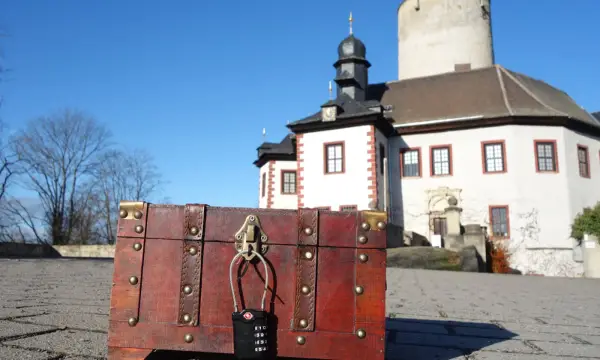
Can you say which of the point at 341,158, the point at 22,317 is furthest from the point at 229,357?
the point at 341,158

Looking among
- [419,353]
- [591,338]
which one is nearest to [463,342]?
[419,353]

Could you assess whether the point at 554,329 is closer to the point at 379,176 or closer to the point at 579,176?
the point at 379,176

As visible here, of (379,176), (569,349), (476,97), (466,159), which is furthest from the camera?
(476,97)

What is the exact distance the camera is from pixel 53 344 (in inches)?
106

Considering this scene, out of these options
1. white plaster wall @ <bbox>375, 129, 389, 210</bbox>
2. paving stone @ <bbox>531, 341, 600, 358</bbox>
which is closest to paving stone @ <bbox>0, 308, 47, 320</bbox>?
paving stone @ <bbox>531, 341, 600, 358</bbox>

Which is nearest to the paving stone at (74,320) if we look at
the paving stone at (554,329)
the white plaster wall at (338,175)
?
the paving stone at (554,329)

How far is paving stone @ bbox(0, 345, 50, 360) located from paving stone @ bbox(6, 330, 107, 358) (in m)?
0.09

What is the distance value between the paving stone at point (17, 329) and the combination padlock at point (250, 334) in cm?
147

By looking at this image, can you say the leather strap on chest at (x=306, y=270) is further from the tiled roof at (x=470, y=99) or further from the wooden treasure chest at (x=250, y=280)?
the tiled roof at (x=470, y=99)

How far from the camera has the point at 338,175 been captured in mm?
22594

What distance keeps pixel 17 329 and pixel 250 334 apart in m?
1.72

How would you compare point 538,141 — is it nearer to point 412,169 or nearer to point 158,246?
point 412,169

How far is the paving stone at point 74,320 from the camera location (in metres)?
3.35

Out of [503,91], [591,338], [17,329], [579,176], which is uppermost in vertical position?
[503,91]
